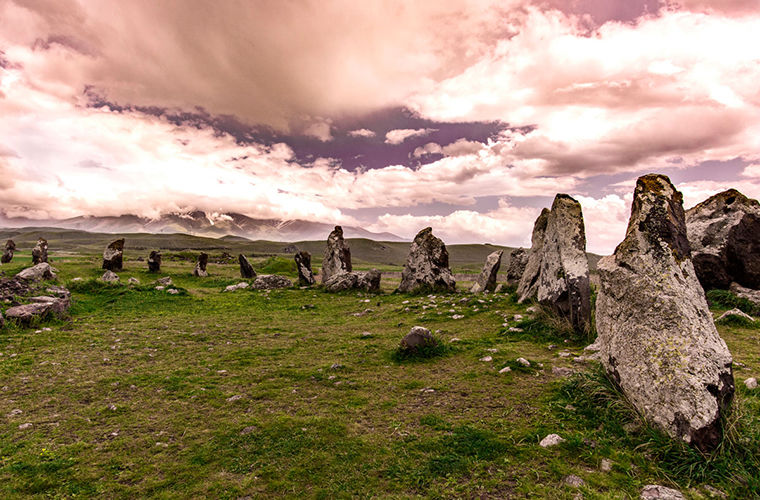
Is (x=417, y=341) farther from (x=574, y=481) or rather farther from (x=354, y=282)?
(x=354, y=282)

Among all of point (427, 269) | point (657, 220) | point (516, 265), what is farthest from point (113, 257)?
point (657, 220)

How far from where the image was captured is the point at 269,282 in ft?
83.3

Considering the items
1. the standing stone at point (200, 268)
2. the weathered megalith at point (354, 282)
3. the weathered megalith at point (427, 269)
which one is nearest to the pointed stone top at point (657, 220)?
the weathered megalith at point (427, 269)

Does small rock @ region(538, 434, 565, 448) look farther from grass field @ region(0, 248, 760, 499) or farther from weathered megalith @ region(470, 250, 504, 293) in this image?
weathered megalith @ region(470, 250, 504, 293)

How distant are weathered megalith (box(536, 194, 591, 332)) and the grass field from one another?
30.7 inches

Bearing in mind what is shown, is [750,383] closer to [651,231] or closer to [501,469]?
[651,231]

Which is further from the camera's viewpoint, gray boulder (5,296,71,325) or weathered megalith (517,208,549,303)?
weathered megalith (517,208,549,303)

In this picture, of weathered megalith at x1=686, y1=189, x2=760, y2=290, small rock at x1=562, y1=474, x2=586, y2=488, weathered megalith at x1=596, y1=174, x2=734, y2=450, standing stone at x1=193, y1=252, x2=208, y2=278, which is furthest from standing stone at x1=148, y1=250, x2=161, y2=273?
weathered megalith at x1=686, y1=189, x2=760, y2=290

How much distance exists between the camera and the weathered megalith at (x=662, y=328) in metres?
4.78

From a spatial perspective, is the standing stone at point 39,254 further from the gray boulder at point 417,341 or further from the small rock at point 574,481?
the small rock at point 574,481

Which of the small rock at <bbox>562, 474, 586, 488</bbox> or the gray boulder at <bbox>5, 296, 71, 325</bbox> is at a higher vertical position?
the small rock at <bbox>562, 474, 586, 488</bbox>

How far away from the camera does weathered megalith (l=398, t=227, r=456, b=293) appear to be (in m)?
22.6

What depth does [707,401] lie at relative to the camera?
4.68 meters

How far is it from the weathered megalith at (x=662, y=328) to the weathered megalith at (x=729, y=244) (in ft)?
35.7
